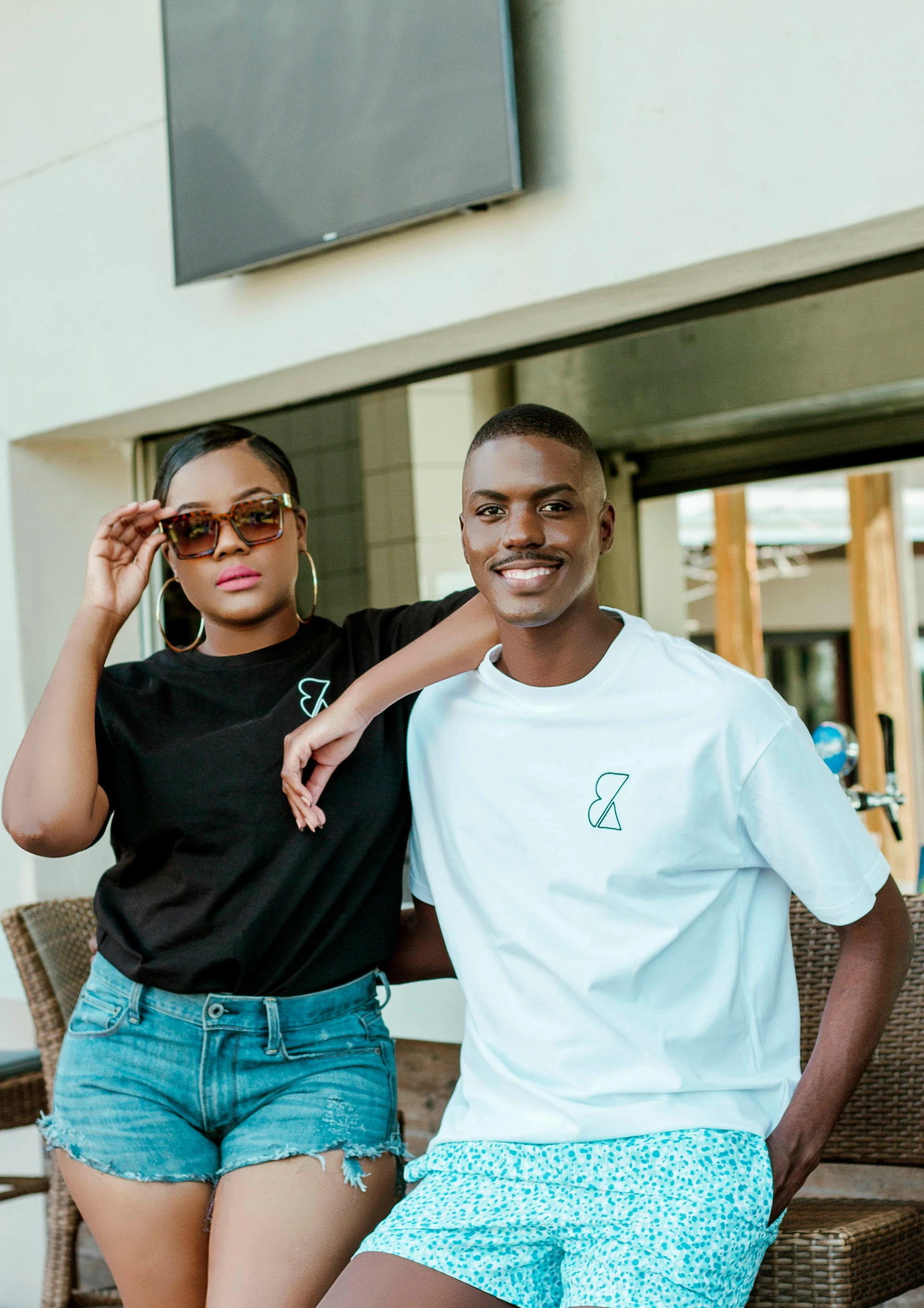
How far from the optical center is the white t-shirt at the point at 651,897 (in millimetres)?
1562

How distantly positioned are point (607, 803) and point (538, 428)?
0.47 meters

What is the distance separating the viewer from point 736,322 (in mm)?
3930

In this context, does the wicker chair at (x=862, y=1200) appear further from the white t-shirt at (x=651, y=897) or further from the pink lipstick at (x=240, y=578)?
the pink lipstick at (x=240, y=578)

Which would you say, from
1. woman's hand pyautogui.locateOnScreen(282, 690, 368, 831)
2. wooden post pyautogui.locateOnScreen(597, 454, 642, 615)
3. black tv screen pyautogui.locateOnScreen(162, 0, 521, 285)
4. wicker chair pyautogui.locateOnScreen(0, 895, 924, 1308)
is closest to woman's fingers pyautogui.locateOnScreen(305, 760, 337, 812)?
woman's hand pyautogui.locateOnScreen(282, 690, 368, 831)

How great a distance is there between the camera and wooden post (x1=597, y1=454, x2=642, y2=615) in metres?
4.71

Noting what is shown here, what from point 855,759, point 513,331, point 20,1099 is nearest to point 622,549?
point 855,759

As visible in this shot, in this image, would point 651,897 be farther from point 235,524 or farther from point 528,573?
point 235,524

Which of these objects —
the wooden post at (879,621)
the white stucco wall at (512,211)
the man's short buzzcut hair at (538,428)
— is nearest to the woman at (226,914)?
the man's short buzzcut hair at (538,428)

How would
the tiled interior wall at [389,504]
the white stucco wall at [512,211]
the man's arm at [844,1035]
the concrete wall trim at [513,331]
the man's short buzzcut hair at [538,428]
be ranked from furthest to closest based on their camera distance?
1. the tiled interior wall at [389,504]
2. the concrete wall trim at [513,331]
3. the white stucco wall at [512,211]
4. the man's short buzzcut hair at [538,428]
5. the man's arm at [844,1035]

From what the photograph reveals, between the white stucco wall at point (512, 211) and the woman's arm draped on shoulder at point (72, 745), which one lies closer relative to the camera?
the woman's arm draped on shoulder at point (72, 745)

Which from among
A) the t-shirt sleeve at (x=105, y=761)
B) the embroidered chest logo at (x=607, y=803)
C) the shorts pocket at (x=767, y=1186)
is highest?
the t-shirt sleeve at (x=105, y=761)

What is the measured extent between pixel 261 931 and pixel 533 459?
69cm

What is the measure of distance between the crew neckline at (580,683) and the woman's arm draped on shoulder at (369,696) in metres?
0.06

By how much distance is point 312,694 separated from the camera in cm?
188
